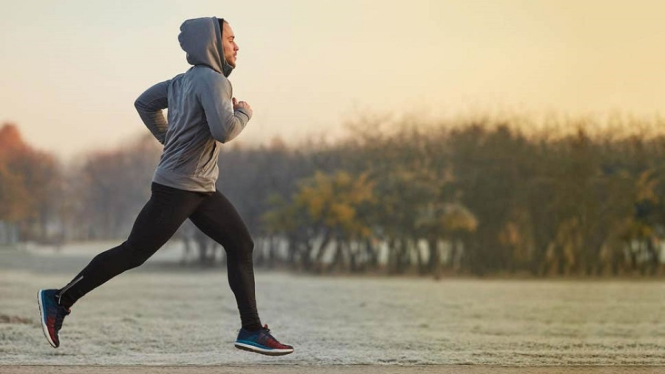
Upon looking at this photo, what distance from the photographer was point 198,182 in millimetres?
4848

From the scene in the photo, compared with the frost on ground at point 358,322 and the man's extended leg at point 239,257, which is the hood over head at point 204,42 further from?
the frost on ground at point 358,322

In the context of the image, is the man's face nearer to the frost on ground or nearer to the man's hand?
the man's hand

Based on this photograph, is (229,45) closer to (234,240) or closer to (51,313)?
(234,240)

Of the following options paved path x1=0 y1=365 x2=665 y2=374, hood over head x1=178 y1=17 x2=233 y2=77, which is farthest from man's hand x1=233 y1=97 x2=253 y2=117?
paved path x1=0 y1=365 x2=665 y2=374

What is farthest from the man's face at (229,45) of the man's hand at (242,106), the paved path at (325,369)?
the paved path at (325,369)

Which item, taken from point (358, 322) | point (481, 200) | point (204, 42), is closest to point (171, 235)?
point (204, 42)

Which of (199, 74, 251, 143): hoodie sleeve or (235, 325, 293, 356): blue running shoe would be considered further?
(235, 325, 293, 356): blue running shoe

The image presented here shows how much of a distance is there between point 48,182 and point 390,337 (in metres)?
12.0

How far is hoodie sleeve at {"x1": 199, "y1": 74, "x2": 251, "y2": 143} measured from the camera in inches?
183

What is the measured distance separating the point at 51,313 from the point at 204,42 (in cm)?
143

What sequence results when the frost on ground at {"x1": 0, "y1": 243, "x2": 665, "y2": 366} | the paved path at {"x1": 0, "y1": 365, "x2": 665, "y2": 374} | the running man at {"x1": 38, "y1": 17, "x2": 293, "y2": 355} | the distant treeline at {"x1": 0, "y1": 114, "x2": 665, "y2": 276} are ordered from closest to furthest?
the running man at {"x1": 38, "y1": 17, "x2": 293, "y2": 355} < the paved path at {"x1": 0, "y1": 365, "x2": 665, "y2": 374} < the frost on ground at {"x1": 0, "y1": 243, "x2": 665, "y2": 366} < the distant treeline at {"x1": 0, "y1": 114, "x2": 665, "y2": 276}

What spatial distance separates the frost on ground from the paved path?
34cm

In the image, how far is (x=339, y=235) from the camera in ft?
51.4

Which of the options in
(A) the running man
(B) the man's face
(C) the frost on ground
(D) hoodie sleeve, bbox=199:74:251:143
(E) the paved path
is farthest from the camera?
(C) the frost on ground
